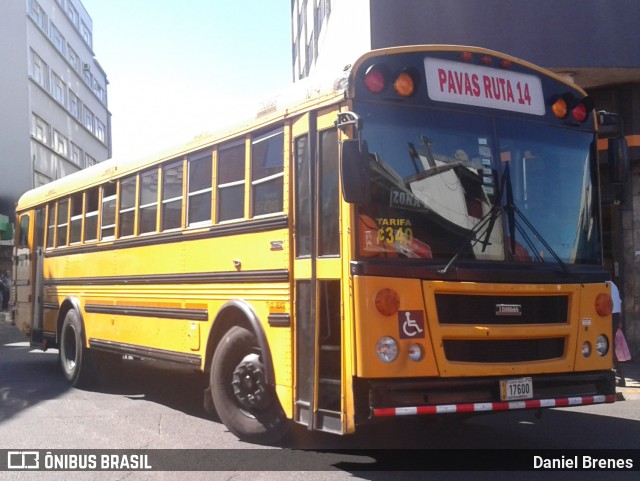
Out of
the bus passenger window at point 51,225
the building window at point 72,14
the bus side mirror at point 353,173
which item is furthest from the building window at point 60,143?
the bus side mirror at point 353,173

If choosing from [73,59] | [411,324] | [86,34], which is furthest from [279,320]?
[86,34]

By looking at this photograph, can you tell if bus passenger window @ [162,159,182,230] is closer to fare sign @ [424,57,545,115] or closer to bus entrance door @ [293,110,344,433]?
bus entrance door @ [293,110,344,433]

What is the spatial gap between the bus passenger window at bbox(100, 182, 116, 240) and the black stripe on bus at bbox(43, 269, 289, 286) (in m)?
0.53

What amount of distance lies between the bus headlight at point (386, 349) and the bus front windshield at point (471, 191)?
584mm

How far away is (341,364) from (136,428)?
2960 mm

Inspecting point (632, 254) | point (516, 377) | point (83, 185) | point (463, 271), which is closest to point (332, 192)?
point (463, 271)

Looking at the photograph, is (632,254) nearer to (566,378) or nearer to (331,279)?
(566,378)

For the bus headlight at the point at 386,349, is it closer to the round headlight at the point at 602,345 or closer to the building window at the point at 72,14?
the round headlight at the point at 602,345

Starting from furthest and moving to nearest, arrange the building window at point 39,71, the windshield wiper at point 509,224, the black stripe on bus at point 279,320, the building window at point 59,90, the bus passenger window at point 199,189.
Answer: the building window at point 59,90 → the building window at point 39,71 → the bus passenger window at point 199,189 → the black stripe on bus at point 279,320 → the windshield wiper at point 509,224

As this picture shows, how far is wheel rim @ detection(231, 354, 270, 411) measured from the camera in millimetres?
6621

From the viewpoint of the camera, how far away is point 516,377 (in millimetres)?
5840

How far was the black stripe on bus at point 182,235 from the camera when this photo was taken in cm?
659

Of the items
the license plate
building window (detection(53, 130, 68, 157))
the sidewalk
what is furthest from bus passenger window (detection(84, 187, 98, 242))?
building window (detection(53, 130, 68, 157))

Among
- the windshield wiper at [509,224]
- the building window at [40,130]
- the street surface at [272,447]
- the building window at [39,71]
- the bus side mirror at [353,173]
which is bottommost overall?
the street surface at [272,447]
